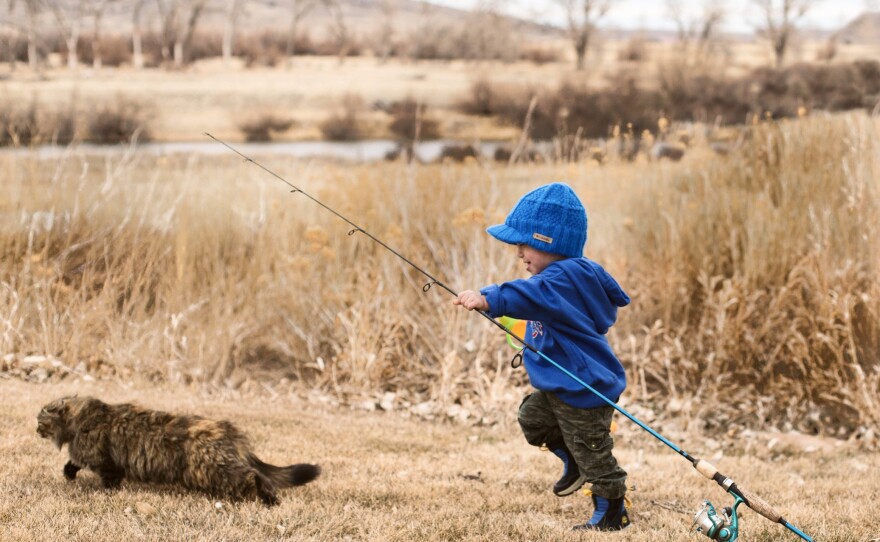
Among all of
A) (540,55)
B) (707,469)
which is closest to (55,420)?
(707,469)

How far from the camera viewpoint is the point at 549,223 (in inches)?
153

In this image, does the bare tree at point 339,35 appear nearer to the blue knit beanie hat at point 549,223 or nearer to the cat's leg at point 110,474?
the cat's leg at point 110,474

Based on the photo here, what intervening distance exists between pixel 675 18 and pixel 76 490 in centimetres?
2827

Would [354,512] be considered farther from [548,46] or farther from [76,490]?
[548,46]

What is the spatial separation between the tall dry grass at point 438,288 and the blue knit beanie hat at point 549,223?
2.79 m

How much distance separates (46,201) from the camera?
820 cm

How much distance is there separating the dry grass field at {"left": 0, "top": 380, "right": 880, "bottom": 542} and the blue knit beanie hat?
124cm

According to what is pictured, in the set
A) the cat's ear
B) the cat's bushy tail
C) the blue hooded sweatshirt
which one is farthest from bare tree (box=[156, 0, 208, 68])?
the blue hooded sweatshirt

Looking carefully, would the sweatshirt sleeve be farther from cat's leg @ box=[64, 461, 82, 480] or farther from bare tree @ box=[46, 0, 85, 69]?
bare tree @ box=[46, 0, 85, 69]

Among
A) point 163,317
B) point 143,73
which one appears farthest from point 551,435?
point 143,73

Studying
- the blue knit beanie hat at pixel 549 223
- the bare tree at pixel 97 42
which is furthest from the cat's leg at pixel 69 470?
the bare tree at pixel 97 42

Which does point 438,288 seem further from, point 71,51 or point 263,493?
point 71,51

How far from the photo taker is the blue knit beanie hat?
389 centimetres

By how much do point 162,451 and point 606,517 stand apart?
1.99m
